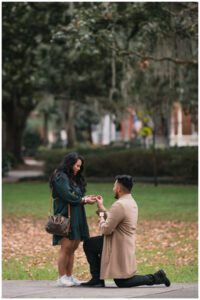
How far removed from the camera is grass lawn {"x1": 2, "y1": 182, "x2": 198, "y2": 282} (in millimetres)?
15055

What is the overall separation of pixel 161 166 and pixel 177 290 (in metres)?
29.6

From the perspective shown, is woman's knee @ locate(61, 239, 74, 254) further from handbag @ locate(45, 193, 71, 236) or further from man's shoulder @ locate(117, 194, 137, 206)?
man's shoulder @ locate(117, 194, 137, 206)

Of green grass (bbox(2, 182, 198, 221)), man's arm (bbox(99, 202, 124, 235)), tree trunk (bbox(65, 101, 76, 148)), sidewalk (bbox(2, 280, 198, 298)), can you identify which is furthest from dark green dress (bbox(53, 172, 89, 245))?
tree trunk (bbox(65, 101, 76, 148))

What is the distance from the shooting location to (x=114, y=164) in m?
42.1

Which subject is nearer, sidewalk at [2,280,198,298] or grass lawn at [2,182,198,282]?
sidewalk at [2,280,198,298]

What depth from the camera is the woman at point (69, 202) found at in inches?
472

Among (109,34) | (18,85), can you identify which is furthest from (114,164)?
(109,34)

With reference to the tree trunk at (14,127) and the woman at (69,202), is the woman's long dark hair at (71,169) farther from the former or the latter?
the tree trunk at (14,127)

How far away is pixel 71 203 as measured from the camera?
12000mm

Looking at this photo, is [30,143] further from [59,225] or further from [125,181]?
[125,181]

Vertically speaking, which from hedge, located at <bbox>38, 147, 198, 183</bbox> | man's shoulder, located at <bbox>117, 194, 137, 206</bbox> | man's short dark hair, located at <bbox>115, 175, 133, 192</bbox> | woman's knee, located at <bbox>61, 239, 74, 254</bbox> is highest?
man's short dark hair, located at <bbox>115, 175, 133, 192</bbox>

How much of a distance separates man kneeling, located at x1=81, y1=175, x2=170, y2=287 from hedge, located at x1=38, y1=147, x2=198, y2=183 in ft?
91.0

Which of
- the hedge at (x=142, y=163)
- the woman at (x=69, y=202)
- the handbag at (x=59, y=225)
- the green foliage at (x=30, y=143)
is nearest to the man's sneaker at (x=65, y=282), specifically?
the woman at (x=69, y=202)

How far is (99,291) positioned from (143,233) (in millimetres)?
9186
